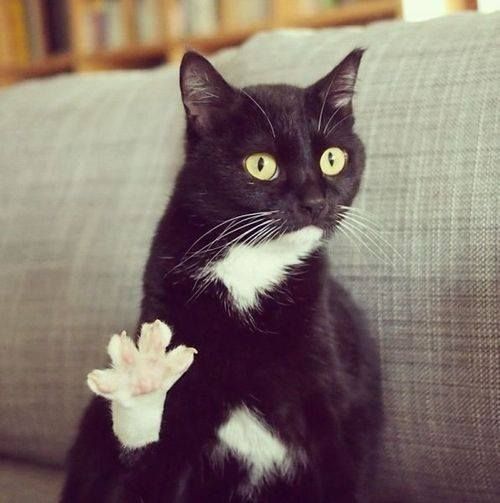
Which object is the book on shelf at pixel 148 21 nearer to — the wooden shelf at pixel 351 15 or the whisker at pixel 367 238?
the wooden shelf at pixel 351 15

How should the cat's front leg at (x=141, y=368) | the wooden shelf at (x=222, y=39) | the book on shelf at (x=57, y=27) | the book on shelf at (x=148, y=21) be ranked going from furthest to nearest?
1. the book on shelf at (x=57, y=27)
2. the book on shelf at (x=148, y=21)
3. the wooden shelf at (x=222, y=39)
4. the cat's front leg at (x=141, y=368)

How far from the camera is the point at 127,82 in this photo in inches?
50.9

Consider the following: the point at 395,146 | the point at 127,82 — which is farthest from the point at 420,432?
the point at 127,82

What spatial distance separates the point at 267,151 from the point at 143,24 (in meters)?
1.88

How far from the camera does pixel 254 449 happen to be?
0.79m

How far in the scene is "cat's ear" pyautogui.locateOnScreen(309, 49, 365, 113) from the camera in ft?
2.78

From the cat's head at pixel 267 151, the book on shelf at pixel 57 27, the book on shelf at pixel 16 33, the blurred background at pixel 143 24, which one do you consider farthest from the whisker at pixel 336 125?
the book on shelf at pixel 16 33

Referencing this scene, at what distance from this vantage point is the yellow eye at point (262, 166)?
78cm

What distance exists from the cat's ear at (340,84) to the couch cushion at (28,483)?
0.65 metres

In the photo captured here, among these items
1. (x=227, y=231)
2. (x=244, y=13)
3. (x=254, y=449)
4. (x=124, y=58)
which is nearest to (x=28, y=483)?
(x=254, y=449)

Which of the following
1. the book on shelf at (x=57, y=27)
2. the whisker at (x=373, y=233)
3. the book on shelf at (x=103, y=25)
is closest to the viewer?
the whisker at (x=373, y=233)

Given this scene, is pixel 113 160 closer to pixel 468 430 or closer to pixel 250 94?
pixel 250 94

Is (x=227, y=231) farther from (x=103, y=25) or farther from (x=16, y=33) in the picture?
(x=16, y=33)

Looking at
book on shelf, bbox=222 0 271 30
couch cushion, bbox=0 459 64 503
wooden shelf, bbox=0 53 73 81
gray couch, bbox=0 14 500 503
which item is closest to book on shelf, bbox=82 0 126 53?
wooden shelf, bbox=0 53 73 81
